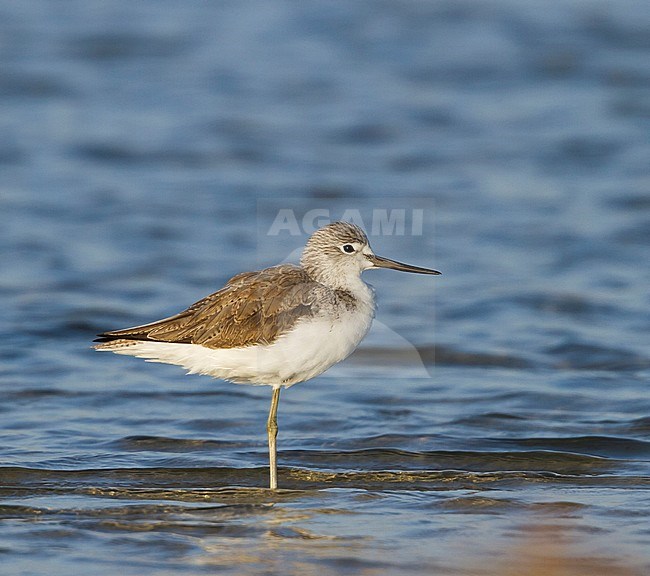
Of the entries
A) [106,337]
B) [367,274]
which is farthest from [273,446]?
[367,274]

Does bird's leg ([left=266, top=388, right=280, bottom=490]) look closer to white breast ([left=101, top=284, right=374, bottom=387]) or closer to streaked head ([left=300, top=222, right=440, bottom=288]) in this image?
white breast ([left=101, top=284, right=374, bottom=387])

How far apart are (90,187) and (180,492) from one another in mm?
9884

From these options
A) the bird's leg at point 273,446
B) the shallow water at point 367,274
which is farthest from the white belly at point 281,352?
the shallow water at point 367,274

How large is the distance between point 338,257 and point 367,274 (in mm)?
5360

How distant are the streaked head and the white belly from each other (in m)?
0.39

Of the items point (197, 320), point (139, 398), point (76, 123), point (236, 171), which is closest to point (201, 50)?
point (76, 123)

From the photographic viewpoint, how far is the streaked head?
8.95 m

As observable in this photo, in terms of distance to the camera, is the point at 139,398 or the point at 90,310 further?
the point at 90,310

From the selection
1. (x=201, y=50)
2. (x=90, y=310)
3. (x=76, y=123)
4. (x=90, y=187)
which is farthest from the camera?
(x=201, y=50)

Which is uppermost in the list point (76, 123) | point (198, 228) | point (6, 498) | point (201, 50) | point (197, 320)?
point (201, 50)

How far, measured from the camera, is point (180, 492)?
849 centimetres

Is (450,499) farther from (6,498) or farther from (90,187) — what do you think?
(90,187)

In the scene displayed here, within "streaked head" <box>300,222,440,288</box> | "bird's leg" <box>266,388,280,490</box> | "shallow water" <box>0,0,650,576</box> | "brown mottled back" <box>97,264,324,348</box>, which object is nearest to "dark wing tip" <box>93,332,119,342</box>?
"brown mottled back" <box>97,264,324,348</box>

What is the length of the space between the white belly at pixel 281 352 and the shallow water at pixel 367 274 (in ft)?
2.83
